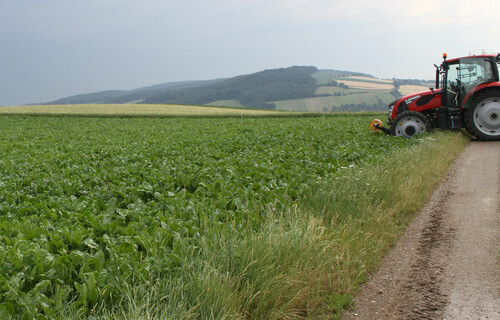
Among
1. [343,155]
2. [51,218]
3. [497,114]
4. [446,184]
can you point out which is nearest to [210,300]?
[51,218]

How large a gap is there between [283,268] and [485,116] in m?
13.2

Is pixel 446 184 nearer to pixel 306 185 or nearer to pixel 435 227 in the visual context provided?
pixel 435 227

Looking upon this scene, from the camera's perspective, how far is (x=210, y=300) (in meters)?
3.79

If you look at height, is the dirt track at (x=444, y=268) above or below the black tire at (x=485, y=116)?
below

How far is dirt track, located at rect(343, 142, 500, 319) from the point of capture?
14.7ft

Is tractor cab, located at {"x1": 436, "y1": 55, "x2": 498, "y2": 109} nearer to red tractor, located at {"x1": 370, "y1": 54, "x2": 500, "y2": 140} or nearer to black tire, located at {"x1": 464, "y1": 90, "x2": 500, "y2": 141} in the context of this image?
red tractor, located at {"x1": 370, "y1": 54, "x2": 500, "y2": 140}

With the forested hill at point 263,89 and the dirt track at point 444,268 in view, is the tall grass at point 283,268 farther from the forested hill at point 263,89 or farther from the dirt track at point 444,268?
the forested hill at point 263,89

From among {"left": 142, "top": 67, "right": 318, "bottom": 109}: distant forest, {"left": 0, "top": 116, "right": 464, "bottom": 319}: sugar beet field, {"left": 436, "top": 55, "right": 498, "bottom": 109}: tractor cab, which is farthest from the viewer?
{"left": 142, "top": 67, "right": 318, "bottom": 109}: distant forest

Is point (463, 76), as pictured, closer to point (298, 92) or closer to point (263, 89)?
point (298, 92)

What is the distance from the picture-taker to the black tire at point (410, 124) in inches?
601

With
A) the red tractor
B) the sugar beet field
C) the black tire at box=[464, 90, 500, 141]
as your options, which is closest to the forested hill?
the red tractor

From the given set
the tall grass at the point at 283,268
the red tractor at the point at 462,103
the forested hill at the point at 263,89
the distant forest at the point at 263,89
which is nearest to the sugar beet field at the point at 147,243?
the tall grass at the point at 283,268

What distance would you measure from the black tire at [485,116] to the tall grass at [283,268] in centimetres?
949

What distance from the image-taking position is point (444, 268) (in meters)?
5.41
